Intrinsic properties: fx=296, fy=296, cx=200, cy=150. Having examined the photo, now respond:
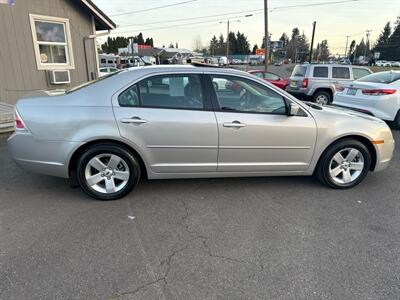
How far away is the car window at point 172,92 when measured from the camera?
11.5 ft

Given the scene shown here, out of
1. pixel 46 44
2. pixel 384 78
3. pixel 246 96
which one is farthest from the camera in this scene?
pixel 46 44

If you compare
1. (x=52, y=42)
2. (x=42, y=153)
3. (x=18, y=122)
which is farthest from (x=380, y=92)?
(x=52, y=42)

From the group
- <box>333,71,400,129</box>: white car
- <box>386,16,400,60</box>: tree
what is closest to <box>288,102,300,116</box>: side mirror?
<box>333,71,400,129</box>: white car

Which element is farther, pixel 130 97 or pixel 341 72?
pixel 341 72

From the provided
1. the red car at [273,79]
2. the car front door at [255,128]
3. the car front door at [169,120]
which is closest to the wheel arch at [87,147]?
the car front door at [169,120]

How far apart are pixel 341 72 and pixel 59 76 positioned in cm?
941

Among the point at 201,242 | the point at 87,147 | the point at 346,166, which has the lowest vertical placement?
the point at 201,242

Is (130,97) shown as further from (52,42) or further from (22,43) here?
(52,42)

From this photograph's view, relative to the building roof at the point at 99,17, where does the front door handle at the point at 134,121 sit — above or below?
below

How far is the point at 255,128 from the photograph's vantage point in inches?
142

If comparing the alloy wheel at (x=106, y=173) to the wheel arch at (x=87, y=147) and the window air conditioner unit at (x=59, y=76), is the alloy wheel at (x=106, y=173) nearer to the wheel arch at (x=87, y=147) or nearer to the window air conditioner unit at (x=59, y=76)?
the wheel arch at (x=87, y=147)

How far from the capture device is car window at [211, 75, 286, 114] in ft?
11.9

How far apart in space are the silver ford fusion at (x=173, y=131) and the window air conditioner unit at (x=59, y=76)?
18.5 ft

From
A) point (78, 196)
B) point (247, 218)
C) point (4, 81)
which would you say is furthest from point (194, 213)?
point (4, 81)
